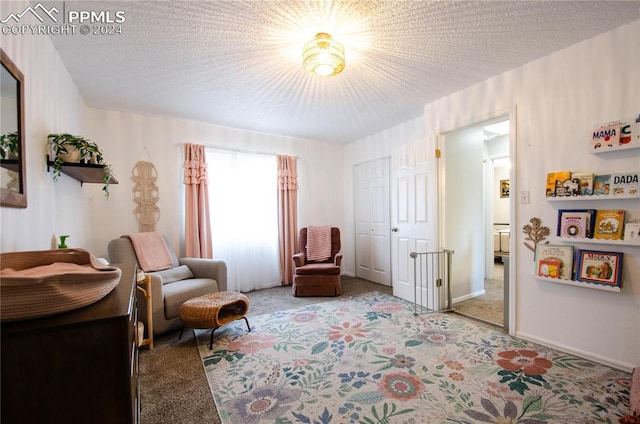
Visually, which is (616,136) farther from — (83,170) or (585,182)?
(83,170)

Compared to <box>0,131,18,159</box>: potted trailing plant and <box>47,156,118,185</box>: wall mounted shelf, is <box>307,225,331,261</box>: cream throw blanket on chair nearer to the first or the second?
<box>47,156,118,185</box>: wall mounted shelf

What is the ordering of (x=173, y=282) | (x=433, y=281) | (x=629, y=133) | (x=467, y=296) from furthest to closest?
(x=467, y=296), (x=433, y=281), (x=173, y=282), (x=629, y=133)

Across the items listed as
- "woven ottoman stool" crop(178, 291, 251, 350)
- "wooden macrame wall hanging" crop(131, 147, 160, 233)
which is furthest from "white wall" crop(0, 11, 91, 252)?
"woven ottoman stool" crop(178, 291, 251, 350)

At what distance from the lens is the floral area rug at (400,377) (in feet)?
5.04

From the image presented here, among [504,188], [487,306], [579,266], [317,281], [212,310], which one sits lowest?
[487,306]

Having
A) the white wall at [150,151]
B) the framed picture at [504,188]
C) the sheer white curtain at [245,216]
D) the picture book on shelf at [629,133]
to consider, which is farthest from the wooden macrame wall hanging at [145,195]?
the framed picture at [504,188]

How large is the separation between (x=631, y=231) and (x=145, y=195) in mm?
4599

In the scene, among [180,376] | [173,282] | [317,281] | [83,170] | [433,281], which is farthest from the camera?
[317,281]

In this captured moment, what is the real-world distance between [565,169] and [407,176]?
1.50m

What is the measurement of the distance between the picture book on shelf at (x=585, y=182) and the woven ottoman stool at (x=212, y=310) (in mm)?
2945

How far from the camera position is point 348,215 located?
5016 mm

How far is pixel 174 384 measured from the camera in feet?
6.01

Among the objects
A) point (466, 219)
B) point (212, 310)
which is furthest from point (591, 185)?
point (212, 310)

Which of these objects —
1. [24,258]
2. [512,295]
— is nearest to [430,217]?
[512,295]
